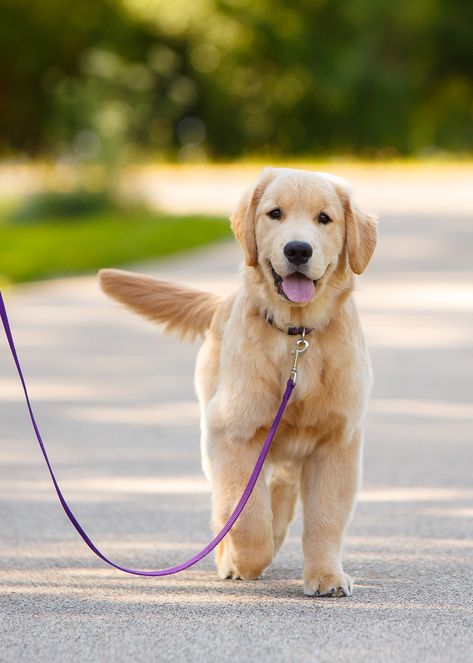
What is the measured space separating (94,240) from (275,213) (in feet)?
44.8

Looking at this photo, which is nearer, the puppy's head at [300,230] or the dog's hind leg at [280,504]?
the puppy's head at [300,230]

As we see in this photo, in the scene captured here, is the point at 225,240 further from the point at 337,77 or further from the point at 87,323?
the point at 337,77

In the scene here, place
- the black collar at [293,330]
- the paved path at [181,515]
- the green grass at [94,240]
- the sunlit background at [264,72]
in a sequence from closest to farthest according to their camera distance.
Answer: the paved path at [181,515] → the black collar at [293,330] → the green grass at [94,240] → the sunlit background at [264,72]

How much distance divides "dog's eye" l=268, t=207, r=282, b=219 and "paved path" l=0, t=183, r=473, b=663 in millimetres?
1259

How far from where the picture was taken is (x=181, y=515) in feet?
19.6

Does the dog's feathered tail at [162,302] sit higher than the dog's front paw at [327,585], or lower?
higher

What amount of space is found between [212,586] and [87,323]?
25.2ft

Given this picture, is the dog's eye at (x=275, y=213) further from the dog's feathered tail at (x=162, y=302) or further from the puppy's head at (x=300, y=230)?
the dog's feathered tail at (x=162, y=302)

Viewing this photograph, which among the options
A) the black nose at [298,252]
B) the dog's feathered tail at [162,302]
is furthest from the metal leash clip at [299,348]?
the dog's feathered tail at [162,302]

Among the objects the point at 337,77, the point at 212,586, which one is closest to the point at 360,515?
the point at 212,586

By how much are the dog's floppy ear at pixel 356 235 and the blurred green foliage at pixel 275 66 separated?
34.5 meters

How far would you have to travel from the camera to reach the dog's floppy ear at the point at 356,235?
4766mm

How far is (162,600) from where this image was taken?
447 centimetres

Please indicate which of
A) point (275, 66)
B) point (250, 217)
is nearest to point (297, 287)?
point (250, 217)
